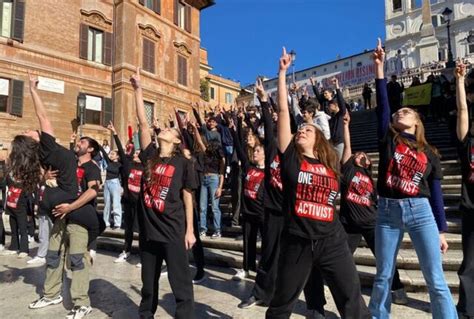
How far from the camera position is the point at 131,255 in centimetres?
714

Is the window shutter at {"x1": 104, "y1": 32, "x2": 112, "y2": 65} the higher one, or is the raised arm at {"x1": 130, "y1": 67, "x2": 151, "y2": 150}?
the window shutter at {"x1": 104, "y1": 32, "x2": 112, "y2": 65}

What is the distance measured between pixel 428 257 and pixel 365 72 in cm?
5117

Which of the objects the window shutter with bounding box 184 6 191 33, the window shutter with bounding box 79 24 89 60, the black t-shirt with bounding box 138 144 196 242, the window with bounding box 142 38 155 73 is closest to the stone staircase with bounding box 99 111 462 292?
the black t-shirt with bounding box 138 144 196 242

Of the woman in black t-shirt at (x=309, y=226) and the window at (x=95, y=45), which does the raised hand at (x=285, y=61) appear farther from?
the window at (x=95, y=45)

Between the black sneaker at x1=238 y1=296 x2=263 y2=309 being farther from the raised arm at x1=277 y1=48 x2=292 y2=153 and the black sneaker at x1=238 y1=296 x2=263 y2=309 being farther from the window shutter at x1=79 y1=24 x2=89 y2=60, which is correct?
the window shutter at x1=79 y1=24 x2=89 y2=60

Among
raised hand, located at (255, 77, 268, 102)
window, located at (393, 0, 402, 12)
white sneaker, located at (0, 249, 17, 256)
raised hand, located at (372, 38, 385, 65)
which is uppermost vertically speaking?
window, located at (393, 0, 402, 12)

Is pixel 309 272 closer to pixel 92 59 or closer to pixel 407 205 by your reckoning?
pixel 407 205

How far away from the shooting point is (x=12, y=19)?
62.3 ft

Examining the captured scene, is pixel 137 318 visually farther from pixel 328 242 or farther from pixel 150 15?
pixel 150 15

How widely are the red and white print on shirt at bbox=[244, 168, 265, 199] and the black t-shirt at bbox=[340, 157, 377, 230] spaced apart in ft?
3.57

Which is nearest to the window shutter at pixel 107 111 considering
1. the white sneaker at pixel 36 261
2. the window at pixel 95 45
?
the window at pixel 95 45

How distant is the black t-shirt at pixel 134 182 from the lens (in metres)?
6.31

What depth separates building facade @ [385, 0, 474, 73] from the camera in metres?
51.5

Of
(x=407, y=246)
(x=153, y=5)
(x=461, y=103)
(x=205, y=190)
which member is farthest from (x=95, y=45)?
(x=461, y=103)
